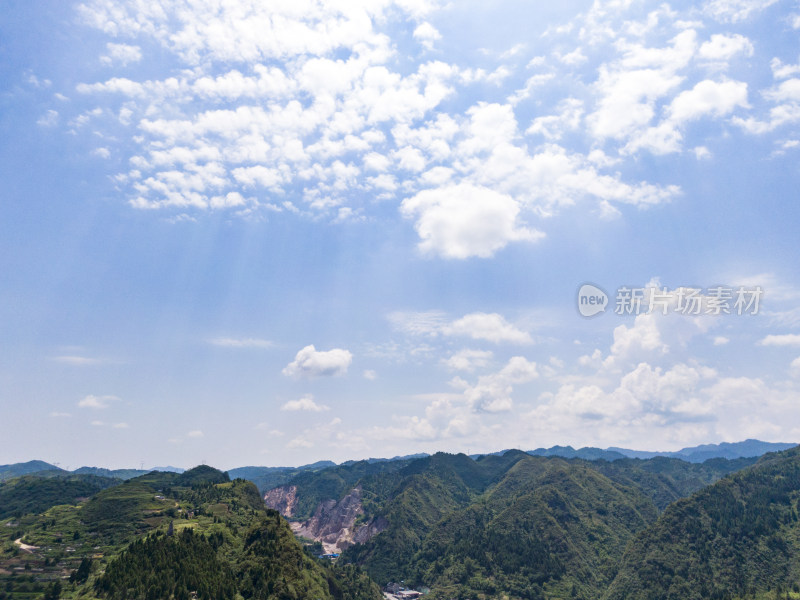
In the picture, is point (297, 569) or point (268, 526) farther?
point (268, 526)

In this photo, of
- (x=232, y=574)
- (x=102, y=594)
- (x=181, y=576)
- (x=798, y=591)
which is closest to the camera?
(x=102, y=594)

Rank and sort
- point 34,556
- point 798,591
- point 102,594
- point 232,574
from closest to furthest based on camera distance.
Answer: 1. point 102,594
2. point 232,574
3. point 34,556
4. point 798,591

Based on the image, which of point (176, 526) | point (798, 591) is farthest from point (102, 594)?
point (798, 591)

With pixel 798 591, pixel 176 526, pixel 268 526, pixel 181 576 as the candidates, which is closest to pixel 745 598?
pixel 798 591

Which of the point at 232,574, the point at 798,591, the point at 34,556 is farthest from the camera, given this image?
the point at 798,591

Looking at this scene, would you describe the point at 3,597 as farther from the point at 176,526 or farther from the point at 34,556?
the point at 176,526

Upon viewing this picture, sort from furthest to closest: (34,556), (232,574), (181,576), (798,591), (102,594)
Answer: (798,591)
(34,556)
(232,574)
(181,576)
(102,594)

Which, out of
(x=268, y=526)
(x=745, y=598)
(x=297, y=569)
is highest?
(x=268, y=526)

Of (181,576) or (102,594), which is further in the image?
(181,576)

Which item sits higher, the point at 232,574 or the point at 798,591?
the point at 232,574

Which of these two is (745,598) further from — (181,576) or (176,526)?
(176,526)
